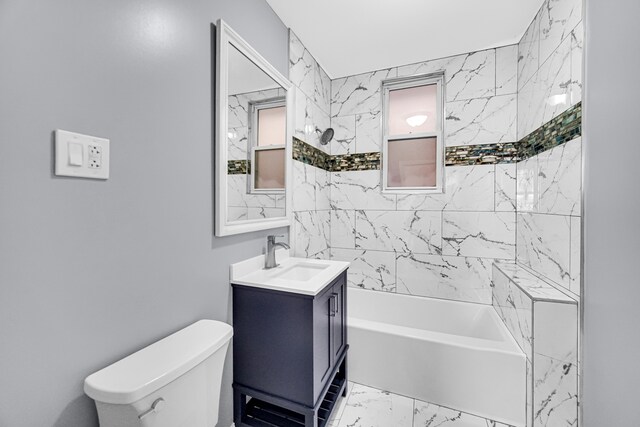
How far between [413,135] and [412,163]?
276 millimetres

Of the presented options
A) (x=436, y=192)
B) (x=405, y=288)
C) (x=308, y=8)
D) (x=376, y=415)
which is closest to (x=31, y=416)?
(x=376, y=415)

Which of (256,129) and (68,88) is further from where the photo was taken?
(256,129)

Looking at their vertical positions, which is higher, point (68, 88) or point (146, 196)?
point (68, 88)

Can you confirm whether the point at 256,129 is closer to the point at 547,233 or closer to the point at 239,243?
the point at 239,243

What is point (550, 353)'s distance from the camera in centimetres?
154

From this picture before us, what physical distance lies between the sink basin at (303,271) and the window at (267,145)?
55cm

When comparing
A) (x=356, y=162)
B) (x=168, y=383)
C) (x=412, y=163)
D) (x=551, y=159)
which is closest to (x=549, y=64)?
(x=551, y=159)

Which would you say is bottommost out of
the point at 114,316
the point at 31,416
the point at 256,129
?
the point at 31,416

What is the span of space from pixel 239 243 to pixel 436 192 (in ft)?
6.31

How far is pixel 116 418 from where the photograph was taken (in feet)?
2.61

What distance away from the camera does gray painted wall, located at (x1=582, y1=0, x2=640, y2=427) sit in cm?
53

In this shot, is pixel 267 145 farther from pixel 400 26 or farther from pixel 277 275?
pixel 400 26

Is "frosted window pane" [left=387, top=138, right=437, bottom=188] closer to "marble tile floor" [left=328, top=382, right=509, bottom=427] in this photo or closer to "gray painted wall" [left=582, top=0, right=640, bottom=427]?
"marble tile floor" [left=328, top=382, right=509, bottom=427]

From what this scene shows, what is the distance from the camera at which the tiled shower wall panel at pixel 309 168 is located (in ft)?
7.34
